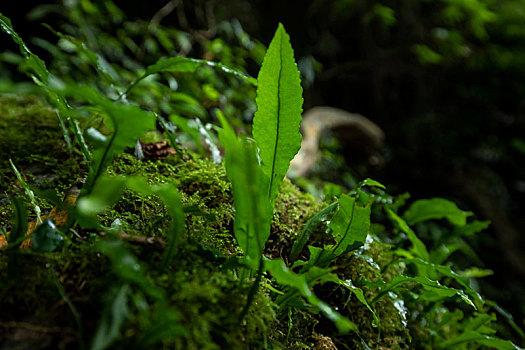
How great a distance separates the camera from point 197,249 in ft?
2.12

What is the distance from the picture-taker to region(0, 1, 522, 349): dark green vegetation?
507 millimetres

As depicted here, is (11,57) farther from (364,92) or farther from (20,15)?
(364,92)

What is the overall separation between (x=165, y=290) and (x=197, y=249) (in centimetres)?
11

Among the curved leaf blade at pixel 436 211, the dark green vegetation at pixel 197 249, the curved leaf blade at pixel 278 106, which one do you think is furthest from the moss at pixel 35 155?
the curved leaf blade at pixel 436 211

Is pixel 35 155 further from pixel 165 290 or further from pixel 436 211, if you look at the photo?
pixel 436 211

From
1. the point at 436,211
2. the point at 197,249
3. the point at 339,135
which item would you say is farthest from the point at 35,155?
the point at 339,135

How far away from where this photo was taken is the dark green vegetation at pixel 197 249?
507 mm

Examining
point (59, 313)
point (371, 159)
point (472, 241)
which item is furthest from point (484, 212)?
point (59, 313)

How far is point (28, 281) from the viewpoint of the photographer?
57cm

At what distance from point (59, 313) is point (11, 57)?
198 cm

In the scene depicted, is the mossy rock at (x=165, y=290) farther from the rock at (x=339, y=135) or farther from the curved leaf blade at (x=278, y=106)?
the rock at (x=339, y=135)

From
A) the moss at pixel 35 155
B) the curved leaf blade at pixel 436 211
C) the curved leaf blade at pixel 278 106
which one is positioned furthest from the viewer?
the curved leaf blade at pixel 436 211

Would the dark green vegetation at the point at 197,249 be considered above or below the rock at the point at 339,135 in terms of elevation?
above

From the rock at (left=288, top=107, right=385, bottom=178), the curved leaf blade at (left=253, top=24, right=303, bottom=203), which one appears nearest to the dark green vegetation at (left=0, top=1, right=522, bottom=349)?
the curved leaf blade at (left=253, top=24, right=303, bottom=203)
